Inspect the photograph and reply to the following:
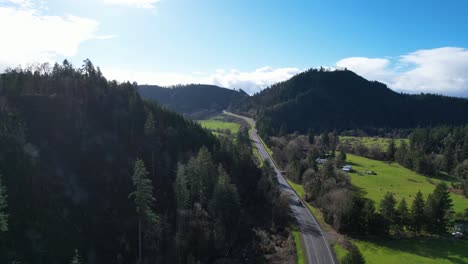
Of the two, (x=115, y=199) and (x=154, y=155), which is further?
(x=154, y=155)

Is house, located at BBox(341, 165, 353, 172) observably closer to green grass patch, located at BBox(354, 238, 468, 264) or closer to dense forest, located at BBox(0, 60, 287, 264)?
dense forest, located at BBox(0, 60, 287, 264)

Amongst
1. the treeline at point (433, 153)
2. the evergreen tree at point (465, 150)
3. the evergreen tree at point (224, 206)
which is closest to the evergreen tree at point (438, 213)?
the treeline at point (433, 153)

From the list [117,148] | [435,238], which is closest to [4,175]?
[117,148]

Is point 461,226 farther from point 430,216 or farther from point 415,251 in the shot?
point 415,251

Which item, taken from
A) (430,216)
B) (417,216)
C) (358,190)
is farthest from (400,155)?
(417,216)

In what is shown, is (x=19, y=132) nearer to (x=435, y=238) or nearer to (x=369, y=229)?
(x=369, y=229)
